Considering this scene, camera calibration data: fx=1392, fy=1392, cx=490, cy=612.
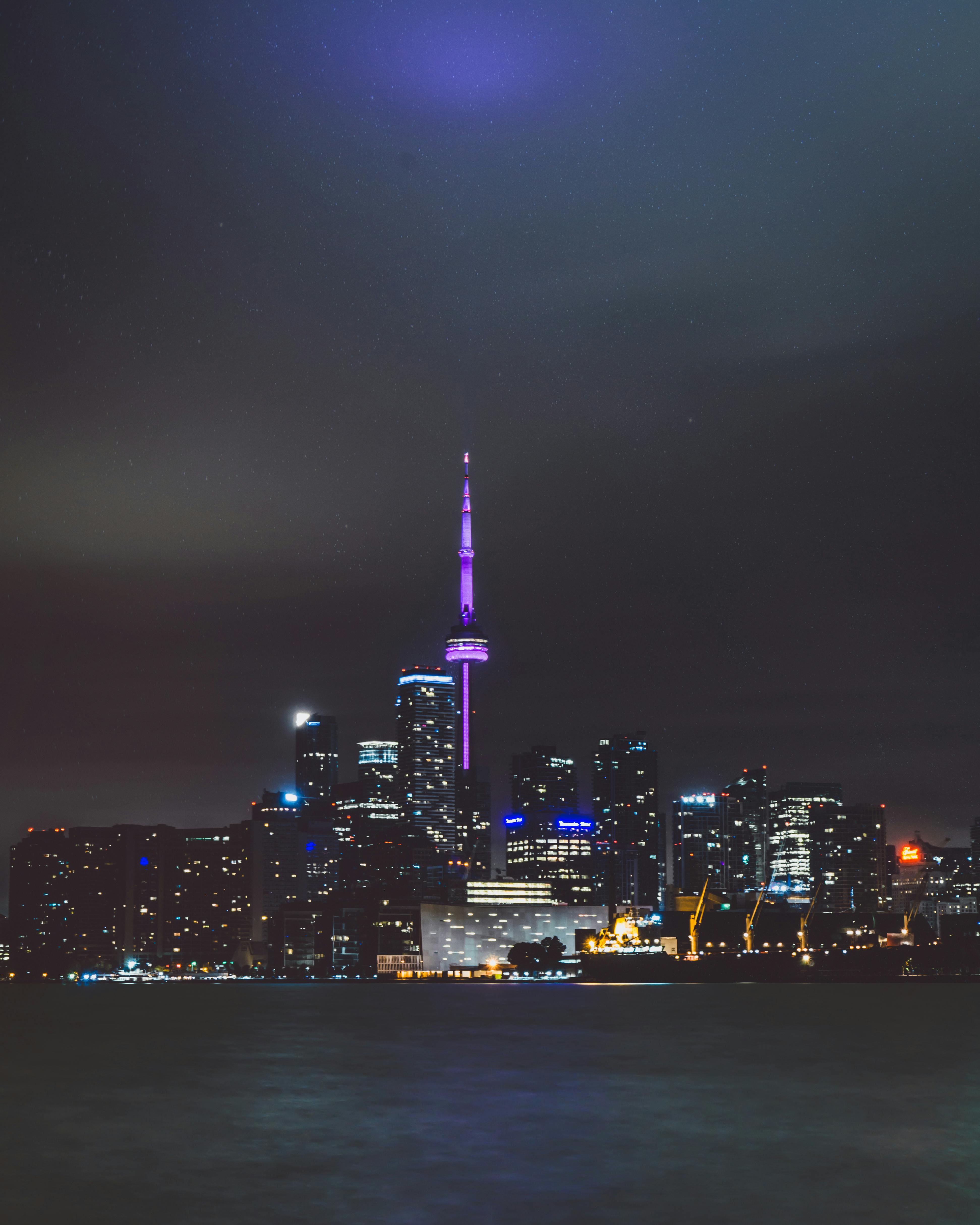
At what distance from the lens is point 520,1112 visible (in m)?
59.5

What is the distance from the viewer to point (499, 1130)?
53312mm

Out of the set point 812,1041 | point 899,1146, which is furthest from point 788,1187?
point 812,1041

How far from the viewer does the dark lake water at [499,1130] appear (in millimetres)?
36969

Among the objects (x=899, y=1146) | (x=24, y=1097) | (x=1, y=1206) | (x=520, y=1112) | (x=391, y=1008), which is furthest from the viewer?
(x=391, y=1008)

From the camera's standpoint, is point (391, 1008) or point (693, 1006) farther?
point (391, 1008)

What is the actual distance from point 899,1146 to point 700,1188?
10.9m

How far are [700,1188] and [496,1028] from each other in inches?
3790

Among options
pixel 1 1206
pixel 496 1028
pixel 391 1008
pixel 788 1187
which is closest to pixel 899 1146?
pixel 788 1187

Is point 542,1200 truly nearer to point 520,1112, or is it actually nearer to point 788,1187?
point 788,1187

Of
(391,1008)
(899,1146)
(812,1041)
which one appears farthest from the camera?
(391,1008)

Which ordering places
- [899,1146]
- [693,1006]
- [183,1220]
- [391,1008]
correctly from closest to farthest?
[183,1220]
[899,1146]
[693,1006]
[391,1008]

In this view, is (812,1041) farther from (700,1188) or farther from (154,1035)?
(700,1188)

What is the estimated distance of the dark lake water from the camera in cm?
3697

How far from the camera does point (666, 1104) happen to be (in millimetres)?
62594
